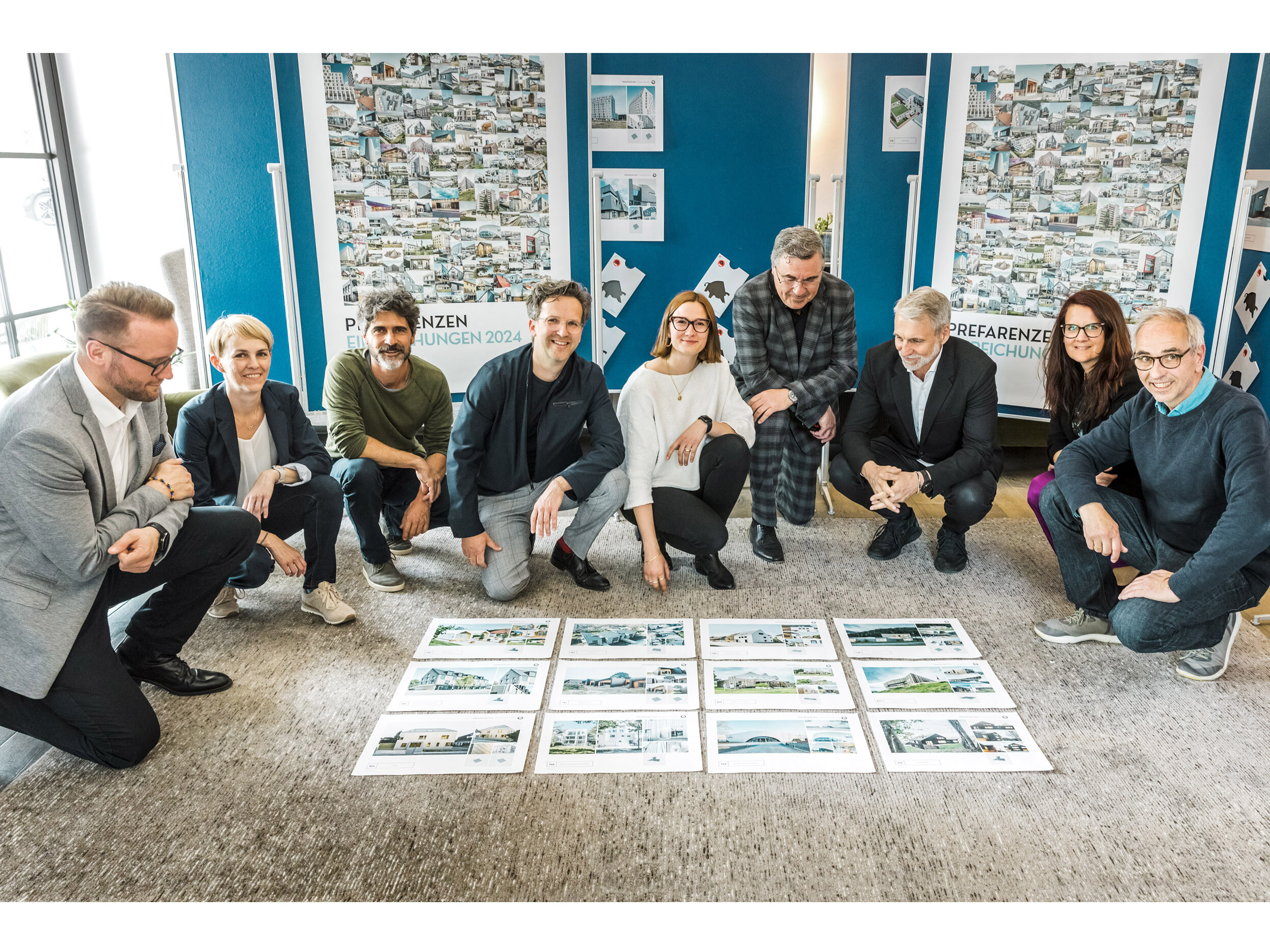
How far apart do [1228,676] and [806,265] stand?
1.72 meters

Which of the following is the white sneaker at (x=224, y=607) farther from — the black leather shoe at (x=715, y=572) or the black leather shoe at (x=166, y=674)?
the black leather shoe at (x=715, y=572)

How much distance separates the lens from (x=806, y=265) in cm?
319

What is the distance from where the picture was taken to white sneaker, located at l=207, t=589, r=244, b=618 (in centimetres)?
280

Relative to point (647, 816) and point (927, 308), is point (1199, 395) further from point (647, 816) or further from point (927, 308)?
point (647, 816)

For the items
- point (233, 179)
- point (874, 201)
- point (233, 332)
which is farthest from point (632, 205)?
point (233, 332)

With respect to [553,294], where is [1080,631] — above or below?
below

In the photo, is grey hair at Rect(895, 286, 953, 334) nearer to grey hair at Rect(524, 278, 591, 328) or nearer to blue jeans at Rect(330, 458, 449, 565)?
grey hair at Rect(524, 278, 591, 328)

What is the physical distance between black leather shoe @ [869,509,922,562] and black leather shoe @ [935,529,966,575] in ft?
0.39

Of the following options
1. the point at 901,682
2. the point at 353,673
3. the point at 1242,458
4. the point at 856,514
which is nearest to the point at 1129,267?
the point at 856,514

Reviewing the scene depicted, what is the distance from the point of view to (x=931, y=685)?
2389 mm

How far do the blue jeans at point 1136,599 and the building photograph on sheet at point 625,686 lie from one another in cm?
111

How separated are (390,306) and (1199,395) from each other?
2263 millimetres

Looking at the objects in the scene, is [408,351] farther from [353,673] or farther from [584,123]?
[584,123]

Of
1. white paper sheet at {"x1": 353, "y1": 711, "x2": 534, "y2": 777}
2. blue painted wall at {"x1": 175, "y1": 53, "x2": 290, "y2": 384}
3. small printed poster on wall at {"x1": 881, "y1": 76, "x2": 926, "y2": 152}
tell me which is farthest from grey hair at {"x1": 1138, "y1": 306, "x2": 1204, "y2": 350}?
blue painted wall at {"x1": 175, "y1": 53, "x2": 290, "y2": 384}
